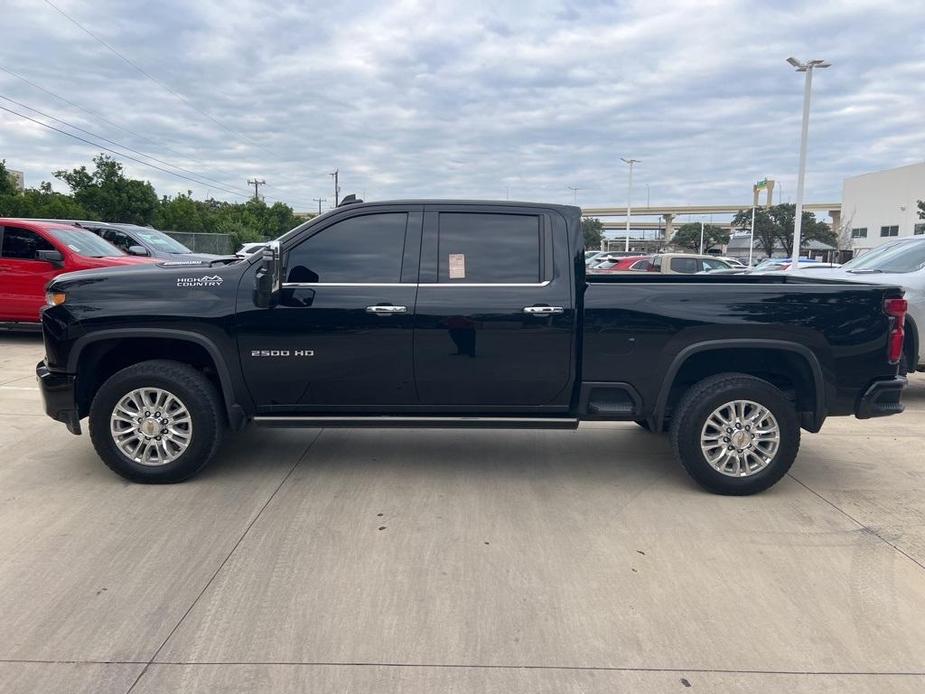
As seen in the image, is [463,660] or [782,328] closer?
[463,660]

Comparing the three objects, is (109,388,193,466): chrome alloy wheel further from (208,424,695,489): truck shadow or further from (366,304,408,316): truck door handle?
(366,304,408,316): truck door handle

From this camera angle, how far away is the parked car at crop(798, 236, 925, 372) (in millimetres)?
7633

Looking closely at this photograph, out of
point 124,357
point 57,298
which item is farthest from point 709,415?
point 57,298

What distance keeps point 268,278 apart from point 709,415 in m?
3.10

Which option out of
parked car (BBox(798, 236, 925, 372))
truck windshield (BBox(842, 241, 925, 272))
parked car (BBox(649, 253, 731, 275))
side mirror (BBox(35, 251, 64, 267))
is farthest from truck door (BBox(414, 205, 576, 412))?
parked car (BBox(649, 253, 731, 275))

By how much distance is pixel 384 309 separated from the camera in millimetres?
4918

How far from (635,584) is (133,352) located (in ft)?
12.3

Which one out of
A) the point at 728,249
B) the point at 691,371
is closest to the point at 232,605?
the point at 691,371

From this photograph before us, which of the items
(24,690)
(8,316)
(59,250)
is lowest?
(24,690)

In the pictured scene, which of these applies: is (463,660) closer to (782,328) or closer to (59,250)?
(782,328)

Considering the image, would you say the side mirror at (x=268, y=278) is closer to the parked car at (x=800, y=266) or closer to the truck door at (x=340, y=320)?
the truck door at (x=340, y=320)

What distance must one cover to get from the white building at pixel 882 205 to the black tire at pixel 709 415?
6482 cm

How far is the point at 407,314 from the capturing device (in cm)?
492

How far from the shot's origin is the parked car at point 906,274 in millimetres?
7633
